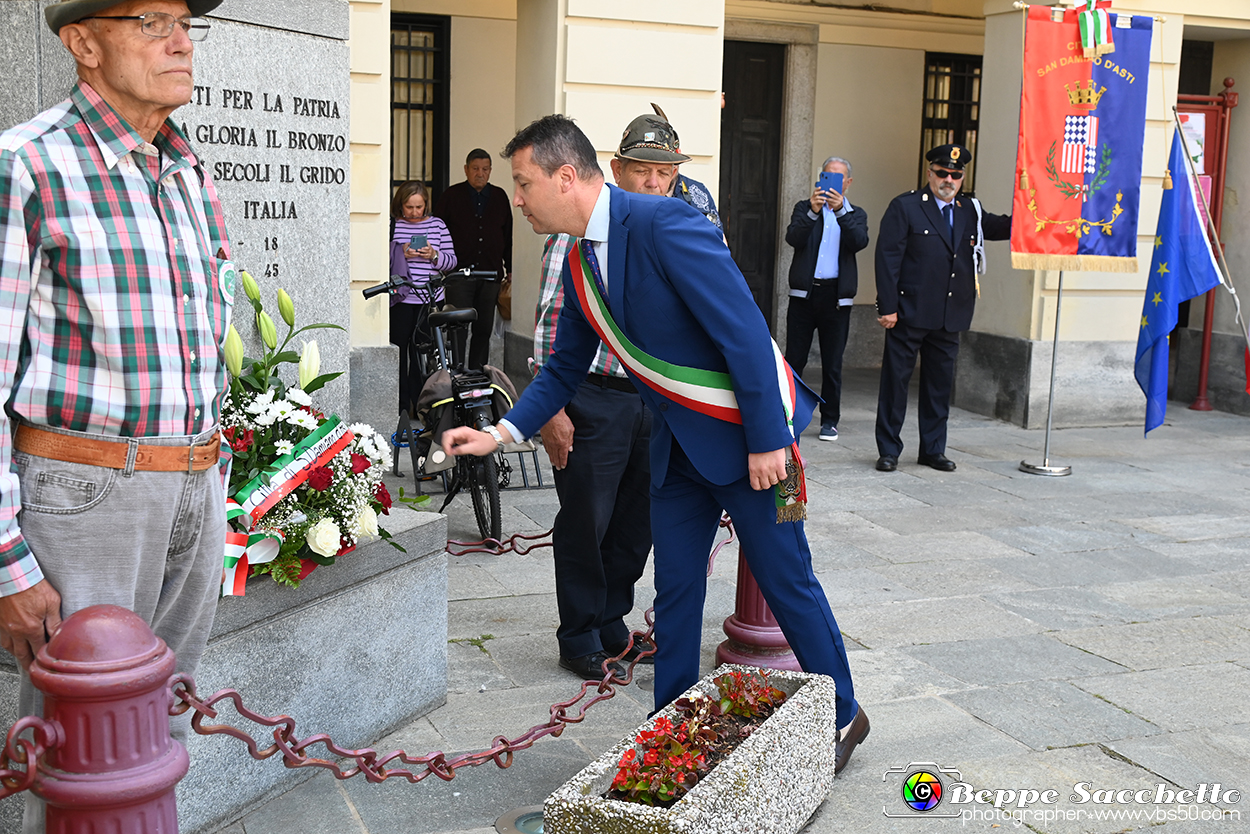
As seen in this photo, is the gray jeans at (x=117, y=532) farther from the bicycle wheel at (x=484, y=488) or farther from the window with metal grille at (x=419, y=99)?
the window with metal grille at (x=419, y=99)

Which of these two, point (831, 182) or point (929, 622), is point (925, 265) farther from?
point (929, 622)

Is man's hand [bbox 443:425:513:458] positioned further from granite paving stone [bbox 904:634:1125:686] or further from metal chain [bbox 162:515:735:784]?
granite paving stone [bbox 904:634:1125:686]

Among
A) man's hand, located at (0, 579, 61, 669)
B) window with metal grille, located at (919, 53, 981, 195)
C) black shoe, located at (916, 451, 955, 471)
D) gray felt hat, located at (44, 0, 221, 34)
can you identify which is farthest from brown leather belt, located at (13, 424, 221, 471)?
window with metal grille, located at (919, 53, 981, 195)

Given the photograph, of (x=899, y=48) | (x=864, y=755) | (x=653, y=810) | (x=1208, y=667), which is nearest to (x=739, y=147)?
(x=899, y=48)

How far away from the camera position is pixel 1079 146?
820cm

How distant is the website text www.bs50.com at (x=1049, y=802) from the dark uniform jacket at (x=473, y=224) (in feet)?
22.9

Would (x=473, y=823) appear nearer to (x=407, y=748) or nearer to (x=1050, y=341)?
(x=407, y=748)

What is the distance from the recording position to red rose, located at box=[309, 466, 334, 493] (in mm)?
3377

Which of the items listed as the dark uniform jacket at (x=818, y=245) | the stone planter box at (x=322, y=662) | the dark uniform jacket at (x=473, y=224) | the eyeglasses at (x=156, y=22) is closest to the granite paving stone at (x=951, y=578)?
the stone planter box at (x=322, y=662)

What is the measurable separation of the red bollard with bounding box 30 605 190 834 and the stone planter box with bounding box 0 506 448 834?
1338 mm

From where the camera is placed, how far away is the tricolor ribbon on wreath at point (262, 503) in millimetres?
3211

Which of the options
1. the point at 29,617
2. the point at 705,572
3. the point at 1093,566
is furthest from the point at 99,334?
the point at 1093,566

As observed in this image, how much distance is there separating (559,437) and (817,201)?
526 cm

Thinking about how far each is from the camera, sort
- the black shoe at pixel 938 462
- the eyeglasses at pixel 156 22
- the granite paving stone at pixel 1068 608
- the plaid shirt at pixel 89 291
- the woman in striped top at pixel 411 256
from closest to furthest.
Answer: the plaid shirt at pixel 89 291 → the eyeglasses at pixel 156 22 → the granite paving stone at pixel 1068 608 → the black shoe at pixel 938 462 → the woman in striped top at pixel 411 256
